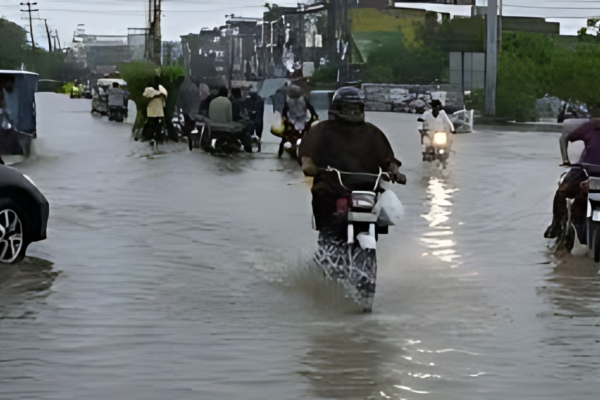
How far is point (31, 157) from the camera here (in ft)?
103

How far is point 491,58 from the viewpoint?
61656 millimetres

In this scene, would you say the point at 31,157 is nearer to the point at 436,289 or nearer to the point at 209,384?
the point at 436,289

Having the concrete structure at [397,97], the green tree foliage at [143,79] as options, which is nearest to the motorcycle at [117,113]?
the green tree foliage at [143,79]

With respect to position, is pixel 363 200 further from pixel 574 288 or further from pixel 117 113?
pixel 117 113

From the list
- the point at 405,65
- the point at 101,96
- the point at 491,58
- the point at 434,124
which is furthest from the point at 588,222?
the point at 405,65

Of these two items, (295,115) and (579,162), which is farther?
(295,115)

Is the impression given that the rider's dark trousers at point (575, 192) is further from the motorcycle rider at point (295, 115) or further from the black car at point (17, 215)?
the motorcycle rider at point (295, 115)

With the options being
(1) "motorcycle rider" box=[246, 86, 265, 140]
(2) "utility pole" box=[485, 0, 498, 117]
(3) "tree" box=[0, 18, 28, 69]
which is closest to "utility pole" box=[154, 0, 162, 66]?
(2) "utility pole" box=[485, 0, 498, 117]

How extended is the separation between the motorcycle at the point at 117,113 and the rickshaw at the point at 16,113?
28.9 m

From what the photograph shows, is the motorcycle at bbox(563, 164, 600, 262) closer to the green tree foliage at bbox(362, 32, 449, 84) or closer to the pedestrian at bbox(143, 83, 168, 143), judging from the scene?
the pedestrian at bbox(143, 83, 168, 143)

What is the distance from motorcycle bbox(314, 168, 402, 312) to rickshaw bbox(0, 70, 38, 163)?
18738 mm

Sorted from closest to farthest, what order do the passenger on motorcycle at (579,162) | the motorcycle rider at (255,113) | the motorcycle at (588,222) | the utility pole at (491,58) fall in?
the motorcycle at (588,222), the passenger on motorcycle at (579,162), the motorcycle rider at (255,113), the utility pole at (491,58)

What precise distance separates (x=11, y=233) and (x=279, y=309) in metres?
3.23

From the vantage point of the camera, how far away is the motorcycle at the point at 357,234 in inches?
401
